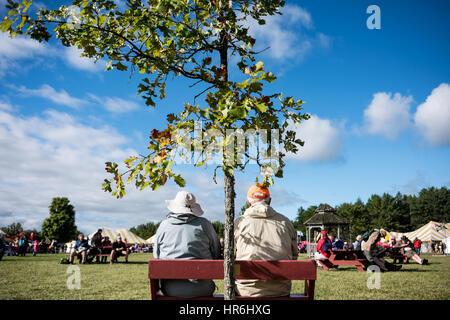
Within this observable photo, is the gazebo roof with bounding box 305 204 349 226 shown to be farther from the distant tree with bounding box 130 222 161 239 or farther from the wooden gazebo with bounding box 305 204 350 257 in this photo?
the distant tree with bounding box 130 222 161 239

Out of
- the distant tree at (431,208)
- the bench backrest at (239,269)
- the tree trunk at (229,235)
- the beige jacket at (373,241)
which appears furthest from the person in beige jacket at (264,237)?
the distant tree at (431,208)

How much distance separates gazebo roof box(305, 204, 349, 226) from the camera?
32.9 m

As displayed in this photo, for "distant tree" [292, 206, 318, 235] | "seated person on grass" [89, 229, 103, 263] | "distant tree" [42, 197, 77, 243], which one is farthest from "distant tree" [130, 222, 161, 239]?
"seated person on grass" [89, 229, 103, 263]

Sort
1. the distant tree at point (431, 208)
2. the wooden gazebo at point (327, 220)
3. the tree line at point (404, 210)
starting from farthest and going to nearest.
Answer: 1. the distant tree at point (431, 208)
2. the tree line at point (404, 210)
3. the wooden gazebo at point (327, 220)

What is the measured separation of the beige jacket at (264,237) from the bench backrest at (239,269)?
48 cm

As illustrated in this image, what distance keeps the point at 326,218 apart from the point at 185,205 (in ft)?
105

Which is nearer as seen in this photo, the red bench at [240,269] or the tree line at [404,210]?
the red bench at [240,269]

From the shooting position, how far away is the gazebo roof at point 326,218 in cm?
3292

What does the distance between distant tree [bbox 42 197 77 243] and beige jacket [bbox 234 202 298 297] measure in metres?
70.4

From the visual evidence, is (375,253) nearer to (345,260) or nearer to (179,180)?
(345,260)

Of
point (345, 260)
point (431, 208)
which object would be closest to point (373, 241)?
point (345, 260)

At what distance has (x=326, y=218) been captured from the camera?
3375 cm

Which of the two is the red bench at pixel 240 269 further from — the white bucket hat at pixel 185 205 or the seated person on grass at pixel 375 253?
the seated person on grass at pixel 375 253
